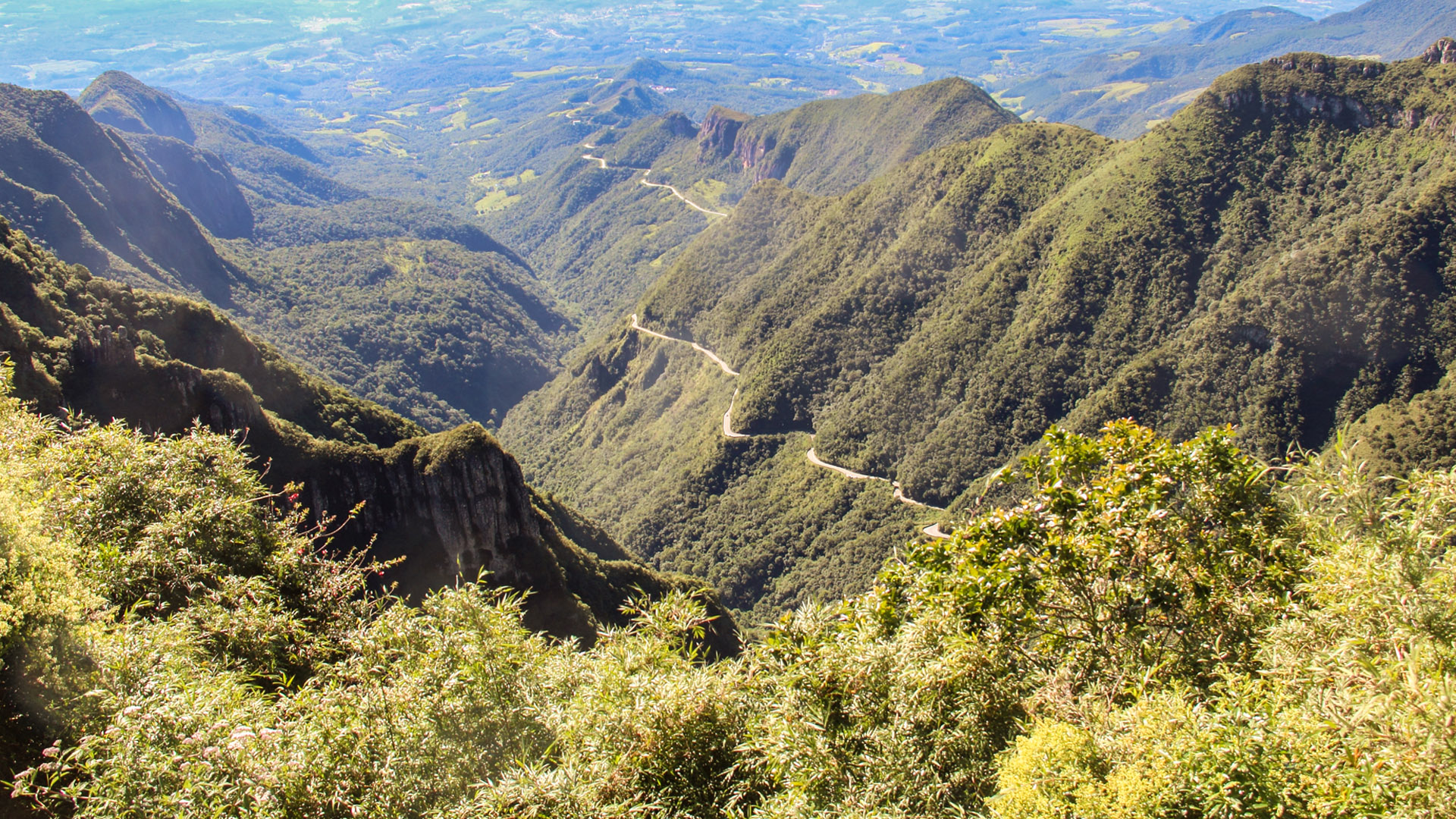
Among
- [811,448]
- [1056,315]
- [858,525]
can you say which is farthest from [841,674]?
[811,448]

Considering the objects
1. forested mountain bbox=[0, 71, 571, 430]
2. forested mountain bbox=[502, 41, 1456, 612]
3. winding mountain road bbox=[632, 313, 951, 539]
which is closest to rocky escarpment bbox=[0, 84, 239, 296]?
forested mountain bbox=[0, 71, 571, 430]

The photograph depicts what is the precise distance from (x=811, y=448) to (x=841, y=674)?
10030 cm

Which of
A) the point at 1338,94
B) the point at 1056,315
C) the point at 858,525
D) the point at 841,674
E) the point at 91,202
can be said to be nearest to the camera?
the point at 841,674

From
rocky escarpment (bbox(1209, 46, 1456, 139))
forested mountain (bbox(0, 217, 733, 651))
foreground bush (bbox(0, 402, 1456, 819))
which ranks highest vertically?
rocky escarpment (bbox(1209, 46, 1456, 139))

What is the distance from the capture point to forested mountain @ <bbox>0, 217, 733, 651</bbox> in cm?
4534

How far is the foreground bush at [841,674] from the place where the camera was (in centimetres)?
991

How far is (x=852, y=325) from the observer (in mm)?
123875

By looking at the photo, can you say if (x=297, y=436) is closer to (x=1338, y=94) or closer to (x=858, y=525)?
(x=858, y=525)

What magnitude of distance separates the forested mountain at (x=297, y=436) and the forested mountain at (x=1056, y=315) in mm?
45417

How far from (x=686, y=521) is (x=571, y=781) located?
9913 cm

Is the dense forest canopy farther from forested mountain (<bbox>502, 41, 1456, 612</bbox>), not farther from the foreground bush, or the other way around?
forested mountain (<bbox>502, 41, 1456, 612</bbox>)

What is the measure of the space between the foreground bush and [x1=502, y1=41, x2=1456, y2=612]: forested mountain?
7402 centimetres

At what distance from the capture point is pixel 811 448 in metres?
114

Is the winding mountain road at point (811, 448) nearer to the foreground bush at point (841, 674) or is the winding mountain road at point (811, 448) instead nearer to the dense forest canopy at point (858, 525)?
the dense forest canopy at point (858, 525)
